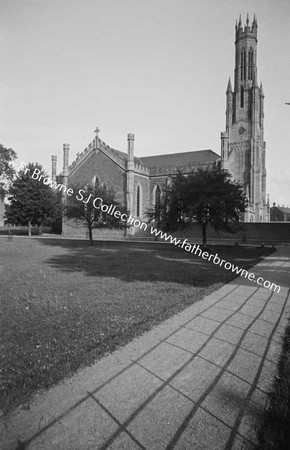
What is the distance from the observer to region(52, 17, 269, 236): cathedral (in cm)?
4159

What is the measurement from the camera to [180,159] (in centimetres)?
4791

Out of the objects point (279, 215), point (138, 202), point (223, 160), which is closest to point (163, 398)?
point (138, 202)

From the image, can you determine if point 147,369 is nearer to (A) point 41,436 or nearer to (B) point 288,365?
(A) point 41,436

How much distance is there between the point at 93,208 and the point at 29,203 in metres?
20.7

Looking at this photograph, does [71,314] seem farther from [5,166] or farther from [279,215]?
[279,215]

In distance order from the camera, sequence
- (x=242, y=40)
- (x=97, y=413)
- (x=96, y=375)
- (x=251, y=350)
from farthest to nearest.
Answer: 1. (x=242, y=40)
2. (x=251, y=350)
3. (x=96, y=375)
4. (x=97, y=413)

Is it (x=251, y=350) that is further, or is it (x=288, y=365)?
(x=251, y=350)

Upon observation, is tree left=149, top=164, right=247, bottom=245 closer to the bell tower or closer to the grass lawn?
the grass lawn

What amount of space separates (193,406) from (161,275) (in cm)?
679

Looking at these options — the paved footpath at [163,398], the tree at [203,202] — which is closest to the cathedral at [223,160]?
the tree at [203,202]

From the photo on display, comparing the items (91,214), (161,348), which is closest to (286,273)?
(161,348)

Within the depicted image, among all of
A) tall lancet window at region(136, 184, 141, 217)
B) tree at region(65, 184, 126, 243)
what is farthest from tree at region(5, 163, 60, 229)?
tree at region(65, 184, 126, 243)

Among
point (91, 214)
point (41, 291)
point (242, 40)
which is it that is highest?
point (242, 40)

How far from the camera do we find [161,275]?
9.30m
